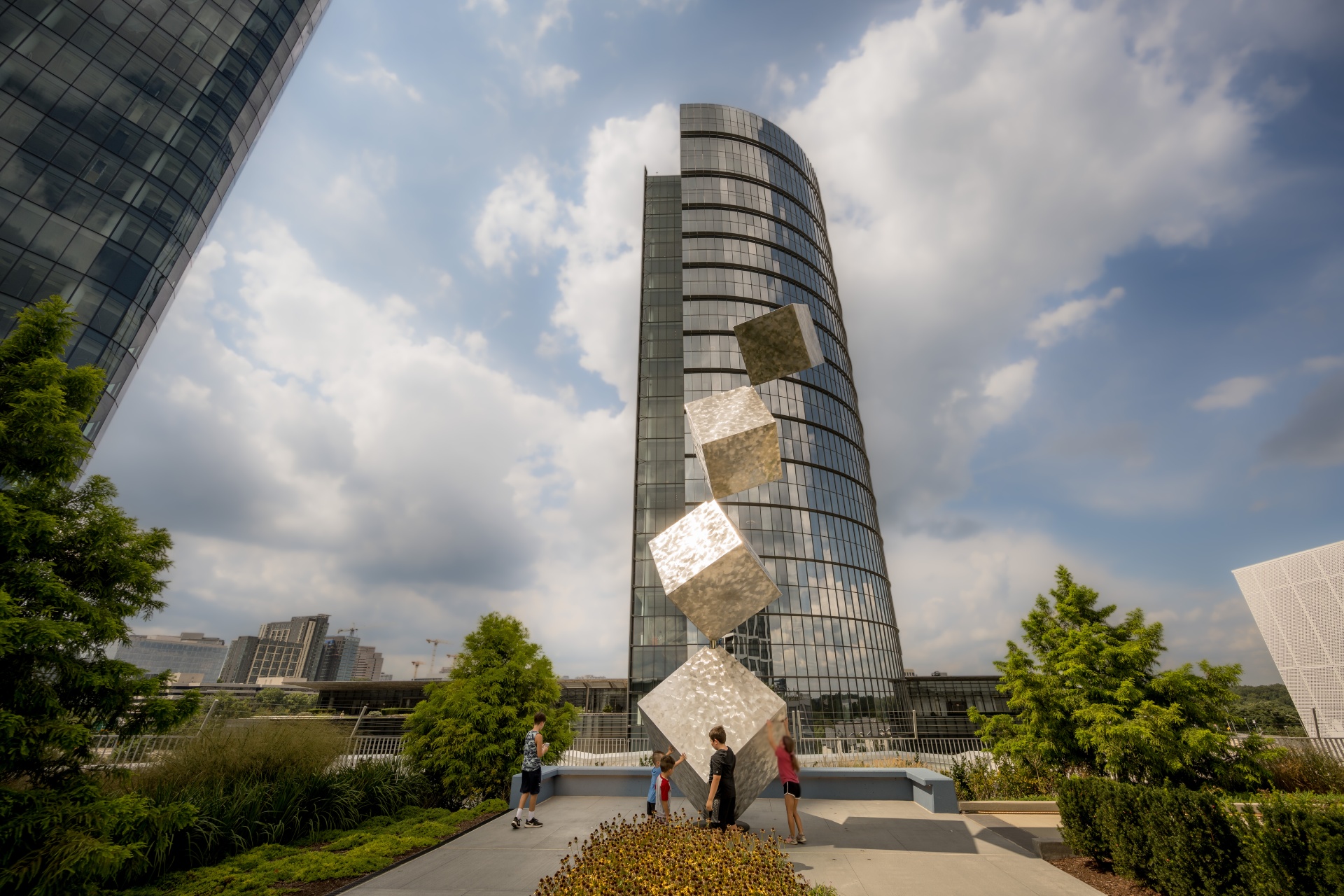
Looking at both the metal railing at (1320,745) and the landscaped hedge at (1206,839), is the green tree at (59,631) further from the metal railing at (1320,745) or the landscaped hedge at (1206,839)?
the metal railing at (1320,745)

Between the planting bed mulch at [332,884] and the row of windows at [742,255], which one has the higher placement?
the row of windows at [742,255]

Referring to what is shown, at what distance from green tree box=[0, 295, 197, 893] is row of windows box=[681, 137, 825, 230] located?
4761cm

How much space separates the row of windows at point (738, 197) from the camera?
45.7 meters

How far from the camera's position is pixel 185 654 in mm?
129625

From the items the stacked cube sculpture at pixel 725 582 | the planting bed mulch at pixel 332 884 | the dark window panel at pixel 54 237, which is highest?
the dark window panel at pixel 54 237

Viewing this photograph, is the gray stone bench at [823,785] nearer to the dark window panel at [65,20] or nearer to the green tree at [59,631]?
the green tree at [59,631]

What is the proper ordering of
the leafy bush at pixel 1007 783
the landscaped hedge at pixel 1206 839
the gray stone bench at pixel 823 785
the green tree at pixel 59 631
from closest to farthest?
the landscaped hedge at pixel 1206 839 < the green tree at pixel 59 631 < the gray stone bench at pixel 823 785 < the leafy bush at pixel 1007 783

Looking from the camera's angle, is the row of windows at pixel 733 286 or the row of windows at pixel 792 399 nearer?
the row of windows at pixel 792 399

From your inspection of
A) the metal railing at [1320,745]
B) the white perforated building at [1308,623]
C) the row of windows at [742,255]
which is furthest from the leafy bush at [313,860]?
the row of windows at [742,255]

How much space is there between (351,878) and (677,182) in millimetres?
53690

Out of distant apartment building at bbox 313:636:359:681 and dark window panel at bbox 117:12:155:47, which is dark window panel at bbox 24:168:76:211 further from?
distant apartment building at bbox 313:636:359:681

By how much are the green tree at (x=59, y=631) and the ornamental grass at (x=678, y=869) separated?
15.9 ft

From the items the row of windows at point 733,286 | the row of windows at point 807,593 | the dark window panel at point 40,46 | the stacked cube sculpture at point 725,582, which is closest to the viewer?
the stacked cube sculpture at point 725,582

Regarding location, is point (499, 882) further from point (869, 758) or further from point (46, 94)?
point (46, 94)
